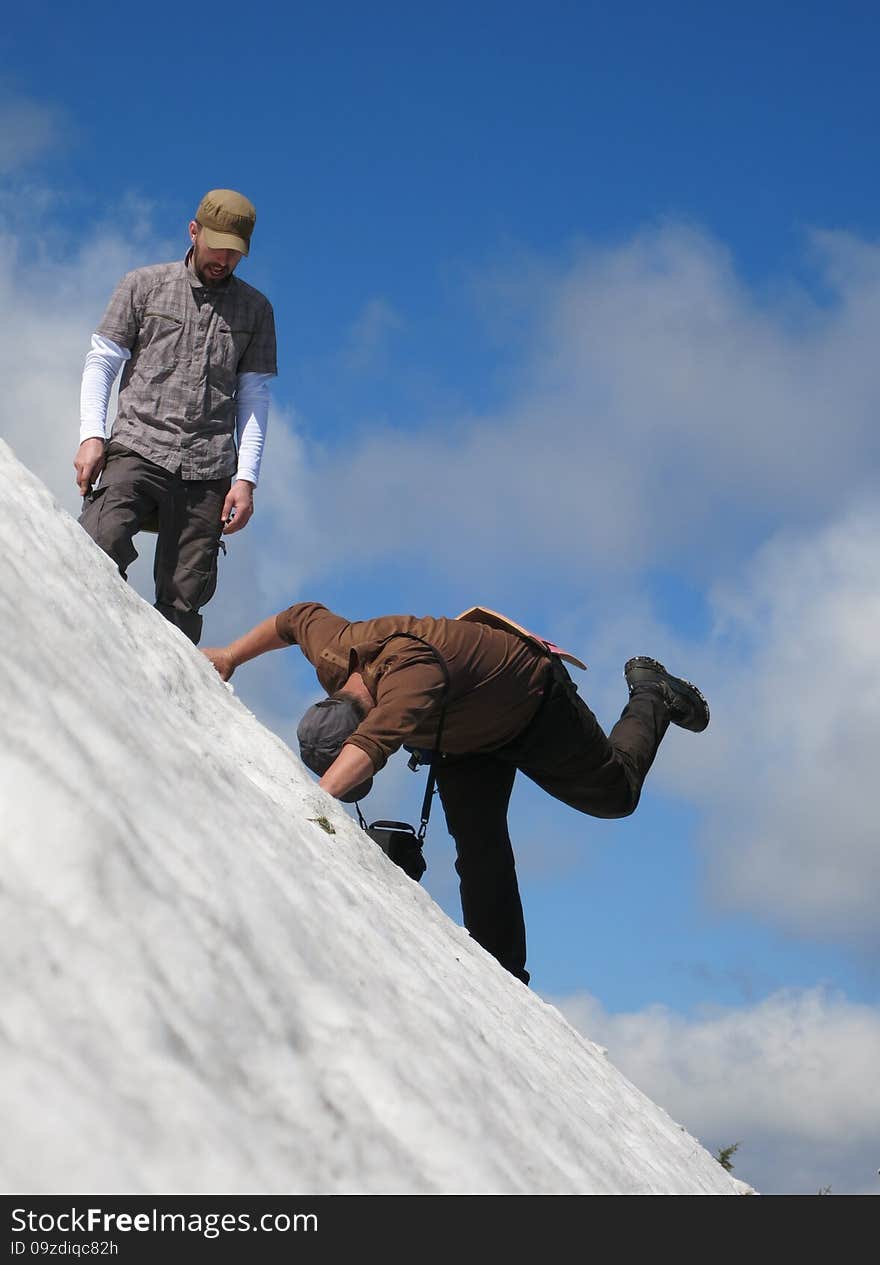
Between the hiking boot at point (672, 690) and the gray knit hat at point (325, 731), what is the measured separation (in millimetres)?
3726

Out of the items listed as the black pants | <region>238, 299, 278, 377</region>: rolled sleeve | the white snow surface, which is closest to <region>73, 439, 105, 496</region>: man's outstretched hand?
<region>238, 299, 278, 377</region>: rolled sleeve

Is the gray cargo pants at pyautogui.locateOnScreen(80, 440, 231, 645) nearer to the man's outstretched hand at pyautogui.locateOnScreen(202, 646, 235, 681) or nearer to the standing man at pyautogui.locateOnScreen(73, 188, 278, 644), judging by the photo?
the standing man at pyautogui.locateOnScreen(73, 188, 278, 644)

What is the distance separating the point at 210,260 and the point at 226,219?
266 mm

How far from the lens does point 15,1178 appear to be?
1872 mm

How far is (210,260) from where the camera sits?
7480 millimetres

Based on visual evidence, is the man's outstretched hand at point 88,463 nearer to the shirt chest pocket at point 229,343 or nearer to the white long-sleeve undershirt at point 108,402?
the white long-sleeve undershirt at point 108,402

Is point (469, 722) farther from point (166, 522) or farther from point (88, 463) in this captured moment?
point (88, 463)

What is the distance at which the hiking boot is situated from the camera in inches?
359

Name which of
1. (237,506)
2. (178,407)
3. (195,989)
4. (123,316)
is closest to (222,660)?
(237,506)

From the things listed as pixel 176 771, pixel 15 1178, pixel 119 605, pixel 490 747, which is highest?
pixel 490 747
